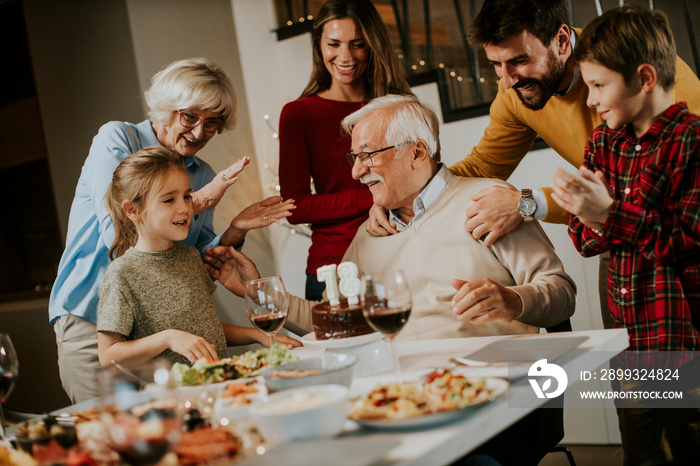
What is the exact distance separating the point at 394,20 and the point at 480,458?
3110 millimetres

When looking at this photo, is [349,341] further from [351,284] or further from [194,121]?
[194,121]

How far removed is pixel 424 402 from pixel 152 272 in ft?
3.76

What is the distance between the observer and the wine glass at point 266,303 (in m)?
1.46

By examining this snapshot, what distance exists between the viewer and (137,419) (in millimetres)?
753

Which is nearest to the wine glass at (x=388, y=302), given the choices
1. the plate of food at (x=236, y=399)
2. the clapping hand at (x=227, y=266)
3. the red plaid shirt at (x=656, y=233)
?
the plate of food at (x=236, y=399)

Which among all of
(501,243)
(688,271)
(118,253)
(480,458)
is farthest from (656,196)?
(118,253)

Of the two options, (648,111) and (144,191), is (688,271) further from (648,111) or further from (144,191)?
(144,191)

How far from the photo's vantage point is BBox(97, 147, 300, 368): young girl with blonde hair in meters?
1.76

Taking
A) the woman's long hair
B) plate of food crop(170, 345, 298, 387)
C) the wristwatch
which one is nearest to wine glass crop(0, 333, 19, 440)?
plate of food crop(170, 345, 298, 387)

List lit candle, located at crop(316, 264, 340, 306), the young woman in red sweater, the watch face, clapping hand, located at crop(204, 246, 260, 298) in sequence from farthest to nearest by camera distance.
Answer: the young woman in red sweater → clapping hand, located at crop(204, 246, 260, 298) → the watch face → lit candle, located at crop(316, 264, 340, 306)

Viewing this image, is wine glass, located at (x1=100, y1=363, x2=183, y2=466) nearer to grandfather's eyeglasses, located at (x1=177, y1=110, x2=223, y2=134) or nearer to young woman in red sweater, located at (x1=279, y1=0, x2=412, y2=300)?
grandfather's eyeglasses, located at (x1=177, y1=110, x2=223, y2=134)

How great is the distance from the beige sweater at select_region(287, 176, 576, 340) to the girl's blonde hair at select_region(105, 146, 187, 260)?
1.82 feet

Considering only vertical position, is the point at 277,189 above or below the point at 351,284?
above

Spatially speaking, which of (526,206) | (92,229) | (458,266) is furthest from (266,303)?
(92,229)
